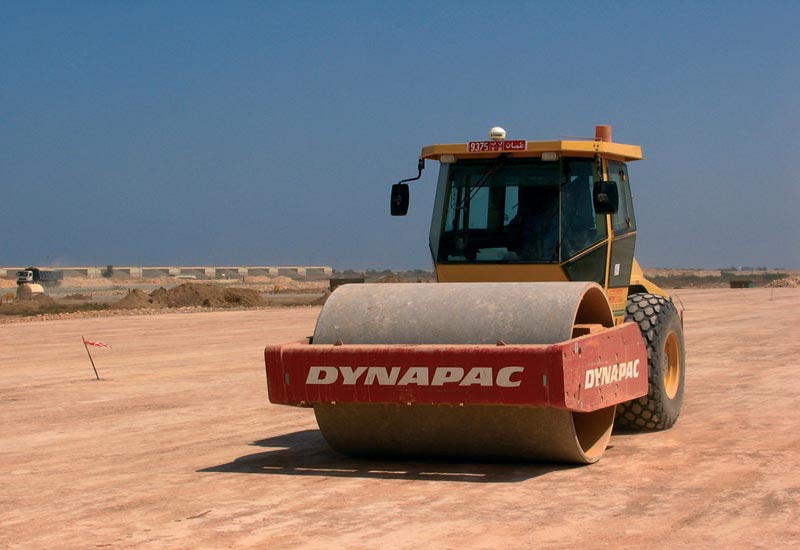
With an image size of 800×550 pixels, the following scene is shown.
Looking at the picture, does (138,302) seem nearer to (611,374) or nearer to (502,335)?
(611,374)

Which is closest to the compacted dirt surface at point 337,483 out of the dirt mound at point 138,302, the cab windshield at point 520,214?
the cab windshield at point 520,214

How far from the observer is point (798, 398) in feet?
42.8

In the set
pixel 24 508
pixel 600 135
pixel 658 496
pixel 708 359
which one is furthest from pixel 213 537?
pixel 708 359

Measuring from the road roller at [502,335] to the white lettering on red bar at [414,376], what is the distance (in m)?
0.01

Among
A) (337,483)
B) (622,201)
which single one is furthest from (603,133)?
(337,483)

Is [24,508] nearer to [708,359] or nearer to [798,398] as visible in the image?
[798,398]

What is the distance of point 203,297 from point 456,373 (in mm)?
40257

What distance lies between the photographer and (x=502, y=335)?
28.1ft

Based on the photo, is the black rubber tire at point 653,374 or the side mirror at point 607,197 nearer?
the side mirror at point 607,197

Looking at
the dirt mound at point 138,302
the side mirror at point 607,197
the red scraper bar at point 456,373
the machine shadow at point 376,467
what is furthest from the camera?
the dirt mound at point 138,302

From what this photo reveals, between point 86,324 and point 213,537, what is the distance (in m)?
27.6

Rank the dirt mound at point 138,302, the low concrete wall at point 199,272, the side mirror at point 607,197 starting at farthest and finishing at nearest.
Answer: the low concrete wall at point 199,272, the dirt mound at point 138,302, the side mirror at point 607,197

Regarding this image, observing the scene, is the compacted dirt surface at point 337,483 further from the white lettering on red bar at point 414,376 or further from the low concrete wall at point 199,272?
the low concrete wall at point 199,272

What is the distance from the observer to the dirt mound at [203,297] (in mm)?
46625
